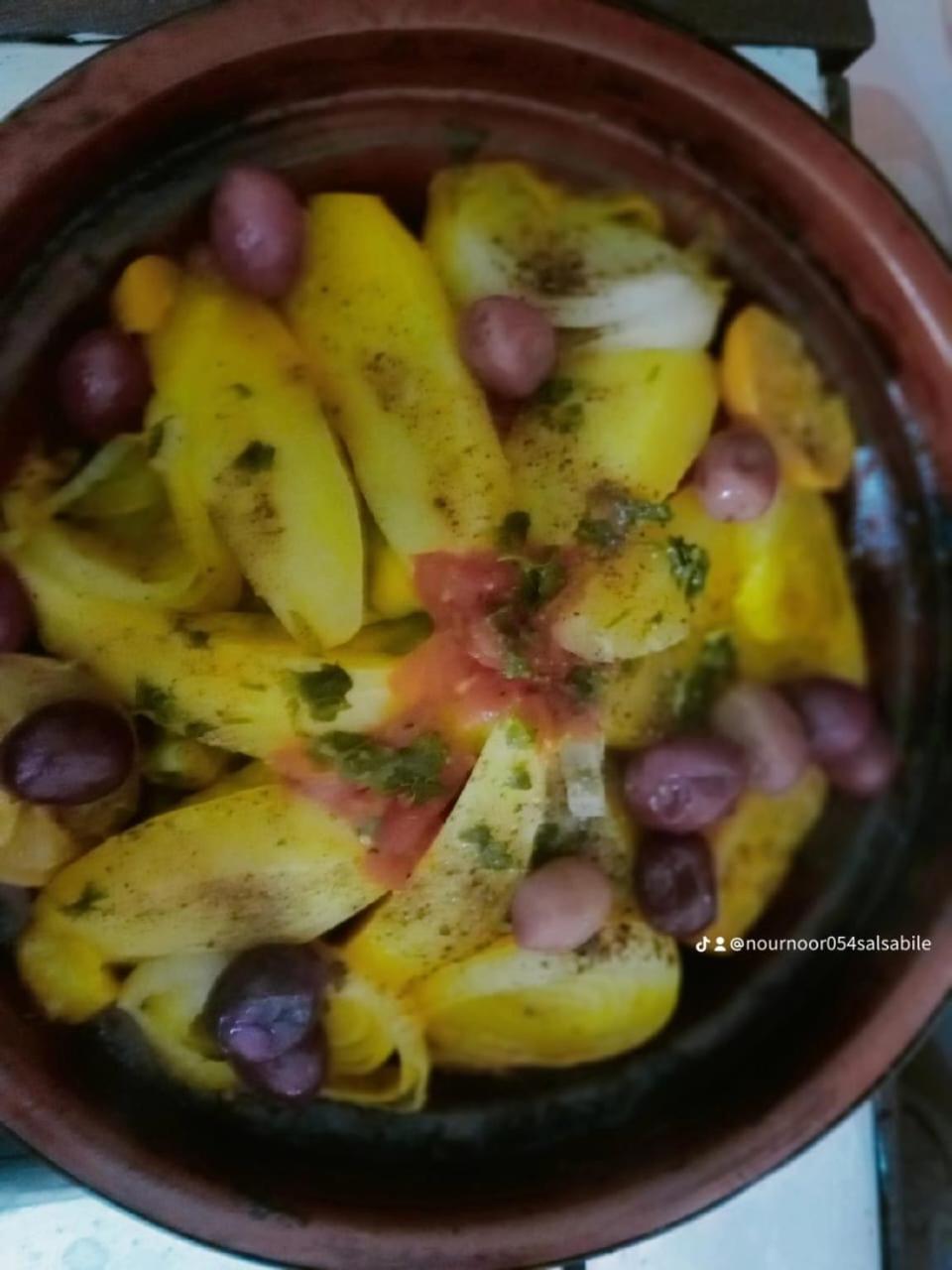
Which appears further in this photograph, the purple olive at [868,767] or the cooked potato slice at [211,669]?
the purple olive at [868,767]

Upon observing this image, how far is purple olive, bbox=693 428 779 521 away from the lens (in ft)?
2.37

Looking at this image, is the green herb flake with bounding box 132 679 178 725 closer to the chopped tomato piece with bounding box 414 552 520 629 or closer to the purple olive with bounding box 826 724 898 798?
the chopped tomato piece with bounding box 414 552 520 629

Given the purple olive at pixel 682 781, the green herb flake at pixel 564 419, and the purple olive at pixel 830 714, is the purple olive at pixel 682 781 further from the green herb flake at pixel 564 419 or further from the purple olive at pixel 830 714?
the green herb flake at pixel 564 419

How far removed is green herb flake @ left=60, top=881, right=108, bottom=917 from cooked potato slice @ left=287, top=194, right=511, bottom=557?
224mm

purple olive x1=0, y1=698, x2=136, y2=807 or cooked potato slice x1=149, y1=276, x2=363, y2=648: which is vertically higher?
cooked potato slice x1=149, y1=276, x2=363, y2=648

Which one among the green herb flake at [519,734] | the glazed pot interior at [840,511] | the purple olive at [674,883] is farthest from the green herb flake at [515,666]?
the glazed pot interior at [840,511]

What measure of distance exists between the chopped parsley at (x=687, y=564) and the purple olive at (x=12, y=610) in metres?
0.33

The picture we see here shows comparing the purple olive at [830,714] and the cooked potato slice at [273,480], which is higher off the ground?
the cooked potato slice at [273,480]

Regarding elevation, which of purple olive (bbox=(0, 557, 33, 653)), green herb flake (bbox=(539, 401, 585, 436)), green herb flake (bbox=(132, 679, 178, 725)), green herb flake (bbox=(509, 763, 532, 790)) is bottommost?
green herb flake (bbox=(509, 763, 532, 790))

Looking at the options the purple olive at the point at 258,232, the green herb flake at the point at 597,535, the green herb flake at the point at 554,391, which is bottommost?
the green herb flake at the point at 597,535

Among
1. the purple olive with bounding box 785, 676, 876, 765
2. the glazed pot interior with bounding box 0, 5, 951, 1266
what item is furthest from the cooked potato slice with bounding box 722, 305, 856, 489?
the purple olive with bounding box 785, 676, 876, 765

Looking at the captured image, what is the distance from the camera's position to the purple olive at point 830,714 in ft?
2.53

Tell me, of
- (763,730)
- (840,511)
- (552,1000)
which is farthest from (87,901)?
(840,511)

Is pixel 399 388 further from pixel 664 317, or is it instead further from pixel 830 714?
pixel 830 714
